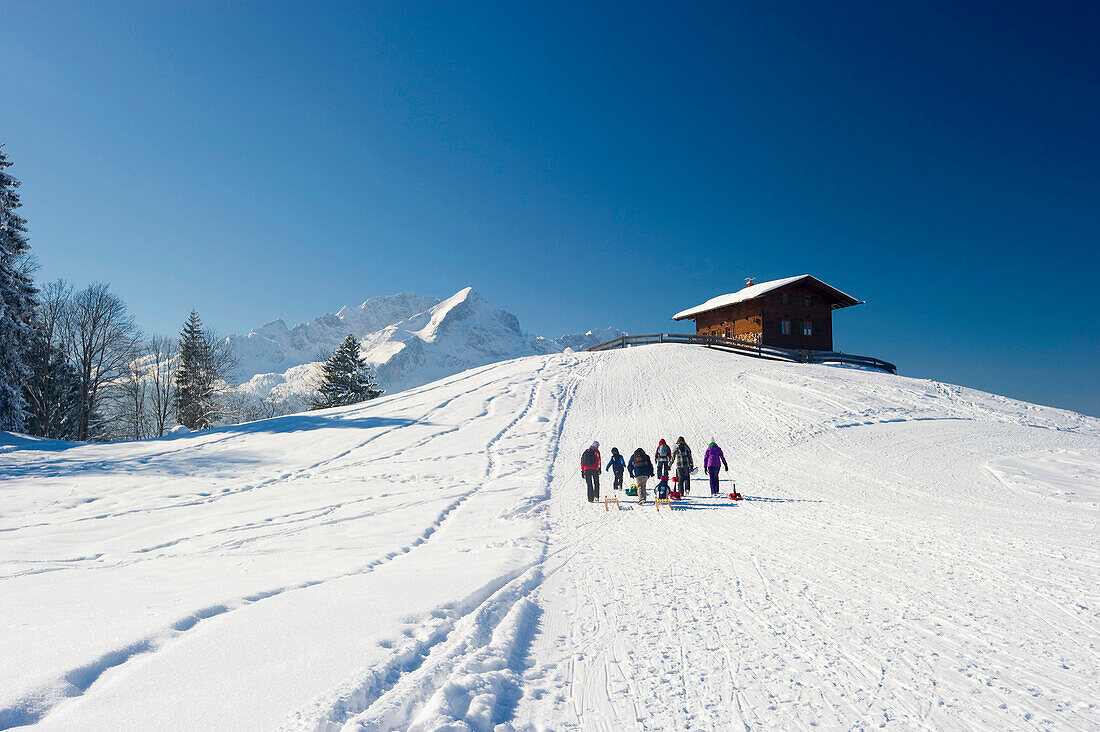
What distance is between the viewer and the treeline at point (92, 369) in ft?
71.3

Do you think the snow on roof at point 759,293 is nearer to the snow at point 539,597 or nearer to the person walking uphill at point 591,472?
the snow at point 539,597

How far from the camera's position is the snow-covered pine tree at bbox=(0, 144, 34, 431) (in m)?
21.1

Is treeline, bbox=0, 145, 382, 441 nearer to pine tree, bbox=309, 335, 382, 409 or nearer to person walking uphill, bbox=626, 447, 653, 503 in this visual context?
pine tree, bbox=309, 335, 382, 409

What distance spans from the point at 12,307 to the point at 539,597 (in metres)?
29.4

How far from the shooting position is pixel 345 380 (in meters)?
42.4

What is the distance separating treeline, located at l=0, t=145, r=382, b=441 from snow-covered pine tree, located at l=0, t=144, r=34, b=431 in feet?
0.15

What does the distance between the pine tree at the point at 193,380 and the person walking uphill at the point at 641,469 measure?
34.4 metres

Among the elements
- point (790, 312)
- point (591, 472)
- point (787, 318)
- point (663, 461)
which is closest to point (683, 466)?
point (663, 461)

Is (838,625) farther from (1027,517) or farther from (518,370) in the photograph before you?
(518,370)

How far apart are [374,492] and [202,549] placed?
16.7 feet

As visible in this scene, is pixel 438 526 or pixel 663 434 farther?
pixel 663 434

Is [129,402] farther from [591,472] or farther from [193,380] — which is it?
[591,472]

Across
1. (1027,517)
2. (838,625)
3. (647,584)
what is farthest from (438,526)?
(1027,517)

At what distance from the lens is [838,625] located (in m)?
4.79
